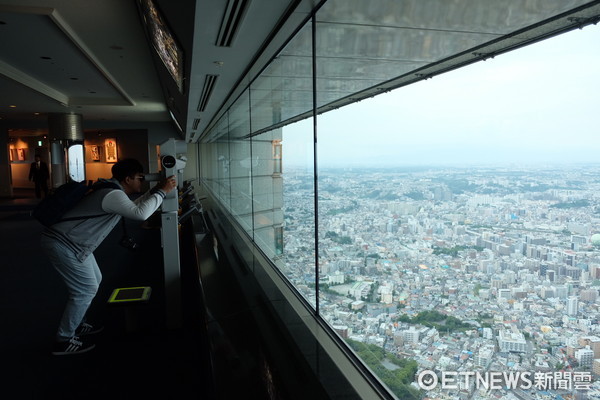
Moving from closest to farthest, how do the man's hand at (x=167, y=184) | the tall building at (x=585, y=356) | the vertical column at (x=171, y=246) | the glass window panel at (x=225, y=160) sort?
1. the tall building at (x=585, y=356)
2. the man's hand at (x=167, y=184)
3. the vertical column at (x=171, y=246)
4. the glass window panel at (x=225, y=160)

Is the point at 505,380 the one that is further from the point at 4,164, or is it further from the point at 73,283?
the point at 4,164

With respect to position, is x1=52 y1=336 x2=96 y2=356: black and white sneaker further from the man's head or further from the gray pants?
the man's head

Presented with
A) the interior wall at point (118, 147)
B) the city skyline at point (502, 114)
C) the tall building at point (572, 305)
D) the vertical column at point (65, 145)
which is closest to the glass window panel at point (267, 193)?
the city skyline at point (502, 114)

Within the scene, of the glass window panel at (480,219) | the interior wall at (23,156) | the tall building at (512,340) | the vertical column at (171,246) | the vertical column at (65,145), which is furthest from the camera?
the interior wall at (23,156)

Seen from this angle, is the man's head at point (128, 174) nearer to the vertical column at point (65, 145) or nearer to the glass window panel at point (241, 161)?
the glass window panel at point (241, 161)

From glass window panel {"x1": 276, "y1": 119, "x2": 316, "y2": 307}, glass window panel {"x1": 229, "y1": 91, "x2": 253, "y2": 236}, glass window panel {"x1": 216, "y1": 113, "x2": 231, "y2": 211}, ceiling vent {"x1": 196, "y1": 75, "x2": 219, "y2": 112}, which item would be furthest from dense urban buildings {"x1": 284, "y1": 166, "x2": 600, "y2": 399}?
glass window panel {"x1": 216, "y1": 113, "x2": 231, "y2": 211}

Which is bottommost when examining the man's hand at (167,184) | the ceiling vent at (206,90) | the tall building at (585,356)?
the tall building at (585,356)

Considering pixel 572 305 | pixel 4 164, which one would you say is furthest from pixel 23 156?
pixel 572 305
